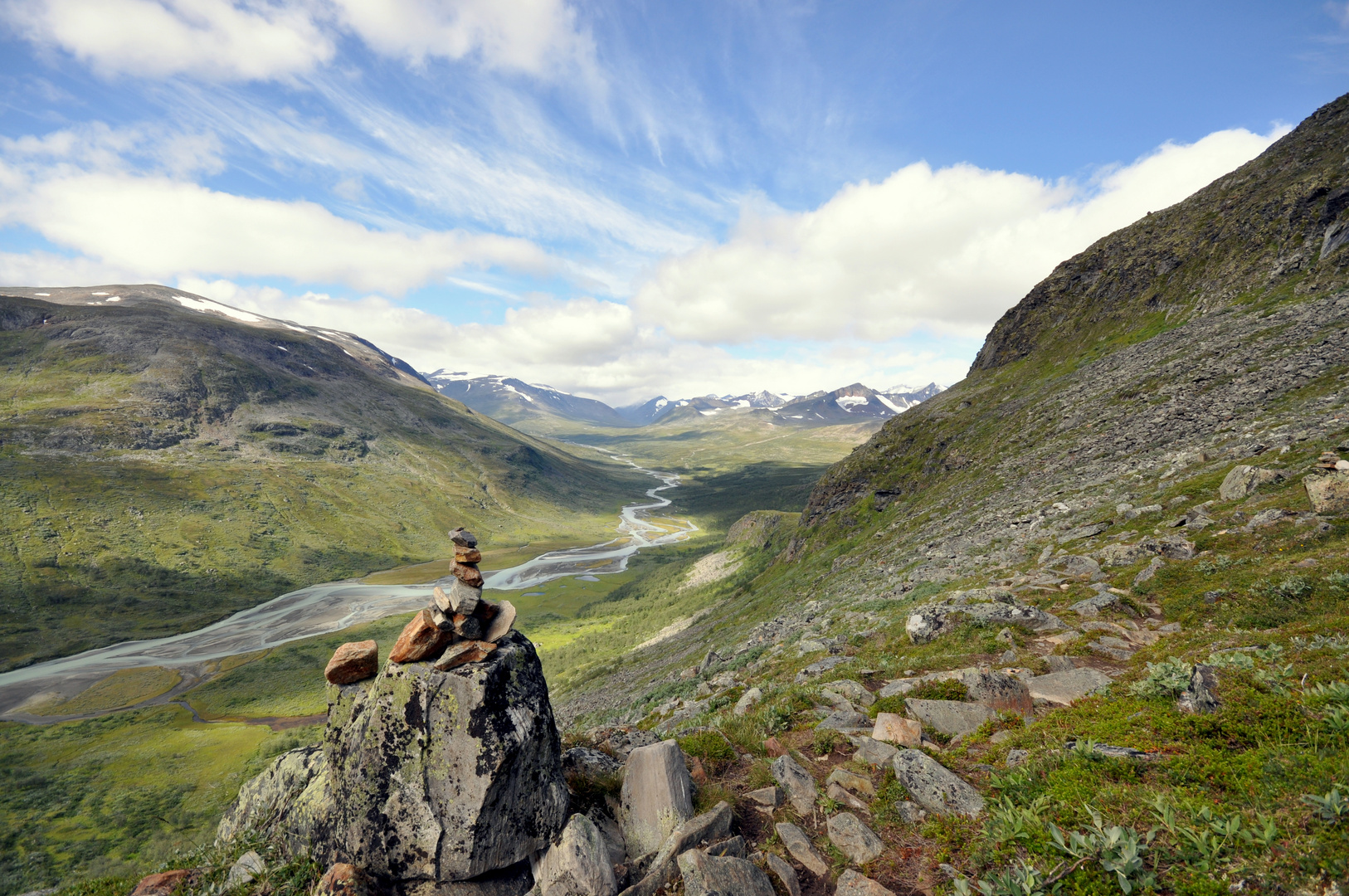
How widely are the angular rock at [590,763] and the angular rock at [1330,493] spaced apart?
22.0m

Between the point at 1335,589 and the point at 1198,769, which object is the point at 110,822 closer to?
the point at 1198,769

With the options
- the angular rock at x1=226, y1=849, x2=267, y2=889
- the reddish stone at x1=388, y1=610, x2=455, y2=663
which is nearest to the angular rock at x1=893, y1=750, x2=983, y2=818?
the reddish stone at x1=388, y1=610, x2=455, y2=663

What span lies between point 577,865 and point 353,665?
6.13m

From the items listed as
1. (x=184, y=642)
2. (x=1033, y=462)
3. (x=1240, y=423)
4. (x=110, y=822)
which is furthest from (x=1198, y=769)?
(x=184, y=642)

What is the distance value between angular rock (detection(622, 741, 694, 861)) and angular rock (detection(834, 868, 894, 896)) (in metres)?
2.96

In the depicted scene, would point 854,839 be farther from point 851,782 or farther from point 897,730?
point 897,730

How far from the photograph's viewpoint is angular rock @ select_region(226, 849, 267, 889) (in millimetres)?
9016

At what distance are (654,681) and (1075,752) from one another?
33120mm

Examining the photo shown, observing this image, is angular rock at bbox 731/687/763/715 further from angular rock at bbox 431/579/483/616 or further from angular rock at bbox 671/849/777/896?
angular rock at bbox 431/579/483/616

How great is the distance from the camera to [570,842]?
8.09 meters

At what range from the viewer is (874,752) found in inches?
389

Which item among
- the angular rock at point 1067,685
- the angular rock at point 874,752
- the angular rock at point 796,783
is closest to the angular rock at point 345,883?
the angular rock at point 796,783

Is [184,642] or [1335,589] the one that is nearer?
[1335,589]

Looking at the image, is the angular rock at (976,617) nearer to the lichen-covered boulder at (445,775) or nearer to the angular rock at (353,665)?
the lichen-covered boulder at (445,775)
